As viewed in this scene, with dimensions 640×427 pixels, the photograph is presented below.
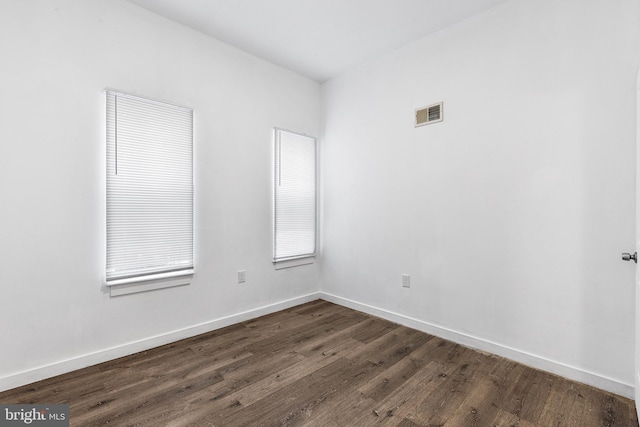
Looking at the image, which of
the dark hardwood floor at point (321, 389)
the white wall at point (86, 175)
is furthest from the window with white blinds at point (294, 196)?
the dark hardwood floor at point (321, 389)

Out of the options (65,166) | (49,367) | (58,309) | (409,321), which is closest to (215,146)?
(65,166)

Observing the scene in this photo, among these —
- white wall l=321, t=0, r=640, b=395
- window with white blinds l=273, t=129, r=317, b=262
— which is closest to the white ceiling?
white wall l=321, t=0, r=640, b=395

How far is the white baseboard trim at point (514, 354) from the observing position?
2.02 meters

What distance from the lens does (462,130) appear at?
272 centimetres

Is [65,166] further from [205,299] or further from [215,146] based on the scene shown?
[205,299]

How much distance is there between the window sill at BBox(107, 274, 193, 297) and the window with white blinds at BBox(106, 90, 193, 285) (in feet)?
0.13

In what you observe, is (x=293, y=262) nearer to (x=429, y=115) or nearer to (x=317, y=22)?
(x=429, y=115)

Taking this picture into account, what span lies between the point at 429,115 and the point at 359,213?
4.14 ft

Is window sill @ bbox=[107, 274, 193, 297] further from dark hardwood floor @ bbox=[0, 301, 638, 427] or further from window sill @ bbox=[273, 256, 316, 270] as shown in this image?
window sill @ bbox=[273, 256, 316, 270]

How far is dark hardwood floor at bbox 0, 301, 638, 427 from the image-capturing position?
A: 177 cm

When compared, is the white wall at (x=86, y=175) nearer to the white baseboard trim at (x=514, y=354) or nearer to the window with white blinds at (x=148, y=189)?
the window with white blinds at (x=148, y=189)

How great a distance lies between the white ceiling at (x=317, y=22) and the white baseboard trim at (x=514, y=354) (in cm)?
273

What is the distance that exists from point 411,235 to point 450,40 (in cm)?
181

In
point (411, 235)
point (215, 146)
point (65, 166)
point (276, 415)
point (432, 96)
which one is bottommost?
point (276, 415)
